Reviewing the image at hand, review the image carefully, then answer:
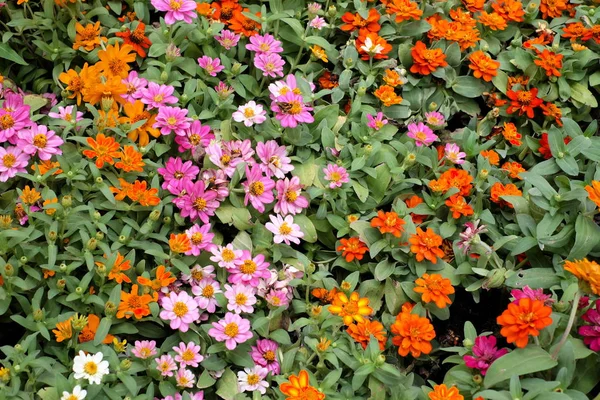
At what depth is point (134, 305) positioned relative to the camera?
212 cm

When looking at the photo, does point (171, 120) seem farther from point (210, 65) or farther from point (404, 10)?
point (404, 10)

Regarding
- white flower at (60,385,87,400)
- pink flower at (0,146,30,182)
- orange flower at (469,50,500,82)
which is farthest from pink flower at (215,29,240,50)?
white flower at (60,385,87,400)

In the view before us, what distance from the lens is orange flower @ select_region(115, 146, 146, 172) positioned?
2.30 meters

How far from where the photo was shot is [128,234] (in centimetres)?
226

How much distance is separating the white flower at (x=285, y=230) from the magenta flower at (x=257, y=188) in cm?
7

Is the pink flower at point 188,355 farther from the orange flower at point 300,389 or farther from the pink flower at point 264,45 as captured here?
the pink flower at point 264,45

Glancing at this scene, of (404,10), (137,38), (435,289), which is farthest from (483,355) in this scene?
(137,38)

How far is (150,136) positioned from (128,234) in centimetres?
47

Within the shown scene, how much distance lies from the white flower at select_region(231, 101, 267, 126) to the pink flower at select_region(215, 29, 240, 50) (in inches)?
14.3

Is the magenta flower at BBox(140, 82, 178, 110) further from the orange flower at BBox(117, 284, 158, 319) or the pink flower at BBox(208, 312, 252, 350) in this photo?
the pink flower at BBox(208, 312, 252, 350)

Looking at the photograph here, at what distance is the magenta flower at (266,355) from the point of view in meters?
2.17

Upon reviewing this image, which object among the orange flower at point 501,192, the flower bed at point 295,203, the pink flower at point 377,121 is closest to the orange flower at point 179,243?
the flower bed at point 295,203

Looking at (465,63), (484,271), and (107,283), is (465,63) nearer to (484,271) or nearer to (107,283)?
(484,271)

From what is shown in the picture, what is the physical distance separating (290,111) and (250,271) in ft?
2.23
